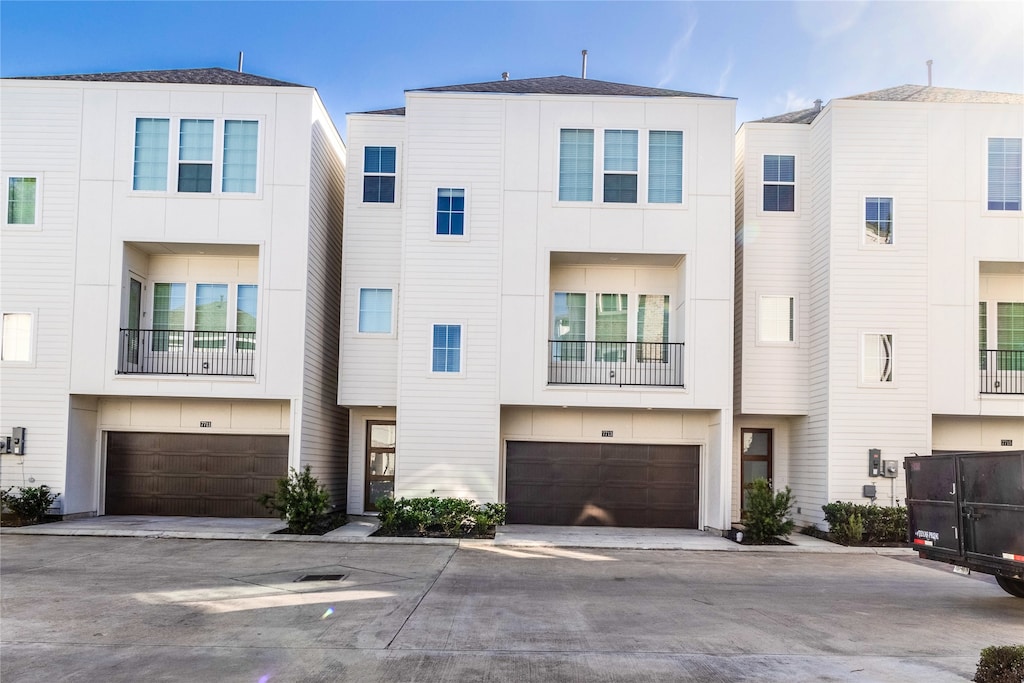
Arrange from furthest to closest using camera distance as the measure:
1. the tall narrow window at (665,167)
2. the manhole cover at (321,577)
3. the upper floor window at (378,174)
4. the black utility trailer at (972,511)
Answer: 1. the upper floor window at (378,174)
2. the tall narrow window at (665,167)
3. the manhole cover at (321,577)
4. the black utility trailer at (972,511)

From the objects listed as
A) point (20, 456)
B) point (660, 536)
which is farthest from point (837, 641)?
point (20, 456)

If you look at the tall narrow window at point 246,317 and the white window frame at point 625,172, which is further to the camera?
the tall narrow window at point 246,317

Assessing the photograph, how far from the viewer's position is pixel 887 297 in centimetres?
1769

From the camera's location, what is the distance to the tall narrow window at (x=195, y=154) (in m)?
18.0

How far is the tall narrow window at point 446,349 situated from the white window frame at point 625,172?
3.49m

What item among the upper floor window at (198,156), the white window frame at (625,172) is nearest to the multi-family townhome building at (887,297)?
the white window frame at (625,172)

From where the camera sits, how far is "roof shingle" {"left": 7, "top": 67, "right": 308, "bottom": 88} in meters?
18.4

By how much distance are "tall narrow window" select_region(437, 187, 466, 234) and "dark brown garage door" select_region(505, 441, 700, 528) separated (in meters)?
5.09

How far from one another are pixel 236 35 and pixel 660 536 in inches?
623

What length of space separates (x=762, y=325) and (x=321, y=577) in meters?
11.3

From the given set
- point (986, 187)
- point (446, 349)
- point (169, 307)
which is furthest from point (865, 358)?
point (169, 307)

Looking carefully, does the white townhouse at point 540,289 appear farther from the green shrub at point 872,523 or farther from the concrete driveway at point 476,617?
the concrete driveway at point 476,617

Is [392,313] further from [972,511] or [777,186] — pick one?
[972,511]

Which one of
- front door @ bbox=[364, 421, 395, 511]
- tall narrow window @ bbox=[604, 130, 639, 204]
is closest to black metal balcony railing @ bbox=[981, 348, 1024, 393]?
tall narrow window @ bbox=[604, 130, 639, 204]
